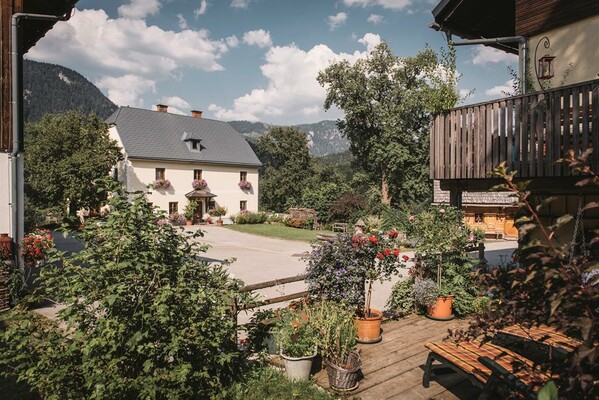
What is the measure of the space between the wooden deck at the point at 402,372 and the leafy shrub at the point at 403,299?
76 centimetres

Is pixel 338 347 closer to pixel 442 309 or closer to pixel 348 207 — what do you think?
pixel 442 309

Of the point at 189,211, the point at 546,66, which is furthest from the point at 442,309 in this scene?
the point at 189,211

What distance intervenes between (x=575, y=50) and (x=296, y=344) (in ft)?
25.9

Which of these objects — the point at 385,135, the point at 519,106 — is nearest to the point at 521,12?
the point at 519,106

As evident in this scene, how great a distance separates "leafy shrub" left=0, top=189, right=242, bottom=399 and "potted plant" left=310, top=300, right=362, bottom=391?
146cm

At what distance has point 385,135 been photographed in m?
35.3

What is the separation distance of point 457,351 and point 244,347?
2.92m

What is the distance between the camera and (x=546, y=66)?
8297 mm

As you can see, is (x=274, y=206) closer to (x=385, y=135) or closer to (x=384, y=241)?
(x=385, y=135)

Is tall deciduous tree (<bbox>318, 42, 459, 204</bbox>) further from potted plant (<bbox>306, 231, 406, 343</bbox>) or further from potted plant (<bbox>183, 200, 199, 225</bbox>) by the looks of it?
potted plant (<bbox>306, 231, 406, 343</bbox>)

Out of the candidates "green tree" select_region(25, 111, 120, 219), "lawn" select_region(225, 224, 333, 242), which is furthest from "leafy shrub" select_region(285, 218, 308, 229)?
"green tree" select_region(25, 111, 120, 219)

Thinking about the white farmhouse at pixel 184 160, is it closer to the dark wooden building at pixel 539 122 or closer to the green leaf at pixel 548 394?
the dark wooden building at pixel 539 122

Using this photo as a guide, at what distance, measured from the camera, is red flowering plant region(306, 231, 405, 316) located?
6289 millimetres

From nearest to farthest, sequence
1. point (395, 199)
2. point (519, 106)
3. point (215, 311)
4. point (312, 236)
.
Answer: point (215, 311) < point (519, 106) < point (312, 236) < point (395, 199)
